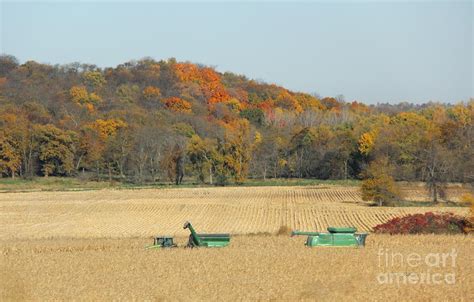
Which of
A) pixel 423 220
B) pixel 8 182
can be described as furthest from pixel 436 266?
pixel 8 182

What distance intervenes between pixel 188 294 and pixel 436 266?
24.9 feet

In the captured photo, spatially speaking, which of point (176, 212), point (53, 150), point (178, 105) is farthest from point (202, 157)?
point (178, 105)

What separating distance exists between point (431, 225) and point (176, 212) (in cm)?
2756

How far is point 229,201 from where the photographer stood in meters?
64.4

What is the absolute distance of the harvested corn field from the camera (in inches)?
1710

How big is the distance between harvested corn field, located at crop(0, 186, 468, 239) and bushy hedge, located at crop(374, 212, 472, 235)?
8649 mm

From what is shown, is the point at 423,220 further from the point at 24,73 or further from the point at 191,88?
the point at 24,73

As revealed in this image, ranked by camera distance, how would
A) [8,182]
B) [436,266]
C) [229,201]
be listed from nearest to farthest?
[436,266]
[229,201]
[8,182]

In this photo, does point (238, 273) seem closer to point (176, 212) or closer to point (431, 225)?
point (431, 225)

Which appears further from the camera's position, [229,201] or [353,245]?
[229,201]

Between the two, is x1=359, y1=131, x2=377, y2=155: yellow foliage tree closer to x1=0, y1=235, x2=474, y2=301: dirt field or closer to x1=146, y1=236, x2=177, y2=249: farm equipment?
x1=0, y1=235, x2=474, y2=301: dirt field

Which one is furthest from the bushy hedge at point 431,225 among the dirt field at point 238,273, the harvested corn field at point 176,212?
the harvested corn field at point 176,212

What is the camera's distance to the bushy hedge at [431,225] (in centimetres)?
3133

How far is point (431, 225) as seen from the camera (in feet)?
104
